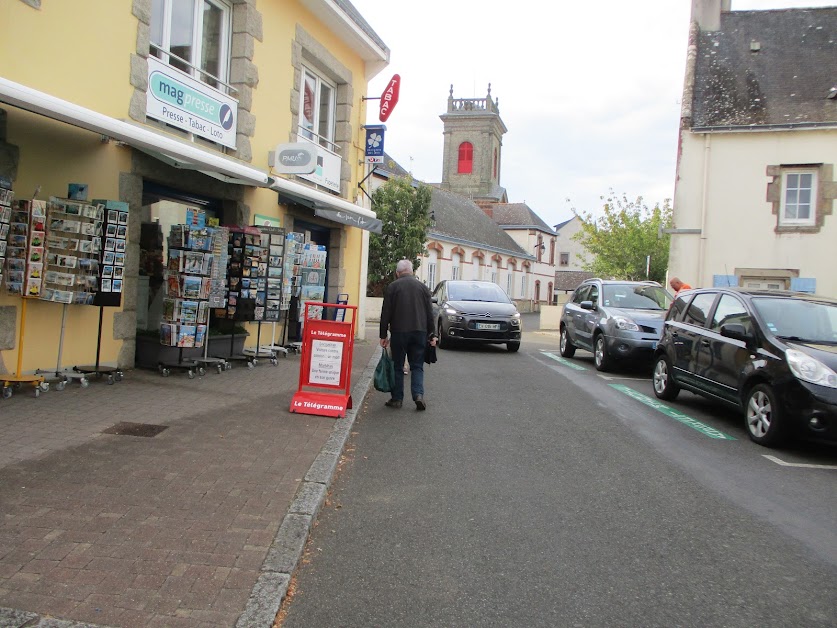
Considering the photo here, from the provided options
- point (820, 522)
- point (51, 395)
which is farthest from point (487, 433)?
A: point (51, 395)

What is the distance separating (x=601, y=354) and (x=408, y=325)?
18.9 ft

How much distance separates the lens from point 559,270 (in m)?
83.0

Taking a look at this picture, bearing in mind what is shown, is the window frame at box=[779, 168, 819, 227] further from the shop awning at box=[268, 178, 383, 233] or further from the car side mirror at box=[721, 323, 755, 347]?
the car side mirror at box=[721, 323, 755, 347]

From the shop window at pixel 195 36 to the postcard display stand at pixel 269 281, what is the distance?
249cm

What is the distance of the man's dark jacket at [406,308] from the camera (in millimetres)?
8219

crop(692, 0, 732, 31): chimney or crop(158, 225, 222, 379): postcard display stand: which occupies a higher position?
crop(692, 0, 732, 31): chimney

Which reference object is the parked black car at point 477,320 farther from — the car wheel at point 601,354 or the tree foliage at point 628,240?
the tree foliage at point 628,240

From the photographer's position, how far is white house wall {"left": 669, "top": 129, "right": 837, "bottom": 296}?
19.3 metres

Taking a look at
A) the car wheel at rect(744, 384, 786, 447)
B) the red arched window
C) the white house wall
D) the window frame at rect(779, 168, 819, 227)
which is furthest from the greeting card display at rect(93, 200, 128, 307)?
the red arched window

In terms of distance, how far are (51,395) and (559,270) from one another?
78775mm

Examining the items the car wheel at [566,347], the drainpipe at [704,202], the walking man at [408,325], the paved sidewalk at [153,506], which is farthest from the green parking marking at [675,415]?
the drainpipe at [704,202]

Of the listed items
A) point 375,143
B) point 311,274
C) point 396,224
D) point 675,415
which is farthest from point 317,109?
point 396,224

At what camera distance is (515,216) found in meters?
70.2

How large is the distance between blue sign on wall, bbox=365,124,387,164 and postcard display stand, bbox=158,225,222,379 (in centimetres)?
774
